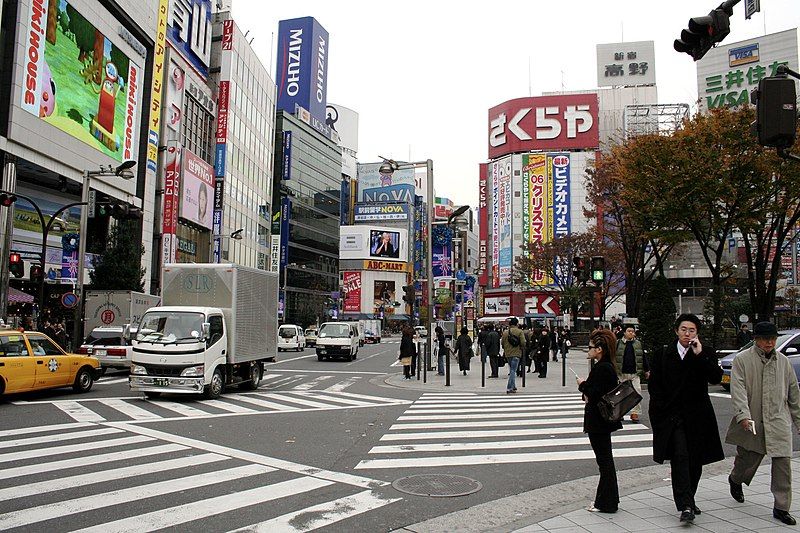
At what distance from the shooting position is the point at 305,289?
91625mm

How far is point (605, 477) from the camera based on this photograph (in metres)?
5.76

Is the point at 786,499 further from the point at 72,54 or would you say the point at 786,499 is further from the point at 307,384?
the point at 72,54

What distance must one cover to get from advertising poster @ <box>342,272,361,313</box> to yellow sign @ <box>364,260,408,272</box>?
2.41 m

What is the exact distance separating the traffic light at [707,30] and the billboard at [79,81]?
30.8 meters

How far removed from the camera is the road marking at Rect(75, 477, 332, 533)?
218 inches

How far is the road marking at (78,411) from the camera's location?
38.3 feet

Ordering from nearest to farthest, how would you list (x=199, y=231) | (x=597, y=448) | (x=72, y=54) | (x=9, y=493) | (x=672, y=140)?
(x=597, y=448) → (x=9, y=493) → (x=672, y=140) → (x=72, y=54) → (x=199, y=231)

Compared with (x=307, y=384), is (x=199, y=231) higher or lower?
higher

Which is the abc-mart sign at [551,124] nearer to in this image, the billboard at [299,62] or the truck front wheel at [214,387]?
the billboard at [299,62]

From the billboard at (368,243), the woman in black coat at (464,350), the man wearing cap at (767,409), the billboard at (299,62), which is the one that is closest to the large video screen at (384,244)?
the billboard at (368,243)

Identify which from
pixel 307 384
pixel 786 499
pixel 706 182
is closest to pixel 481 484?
pixel 786 499

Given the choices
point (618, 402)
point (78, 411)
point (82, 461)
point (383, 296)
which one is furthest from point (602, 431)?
point (383, 296)

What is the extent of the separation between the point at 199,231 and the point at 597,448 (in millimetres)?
54202

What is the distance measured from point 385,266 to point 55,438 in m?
108
